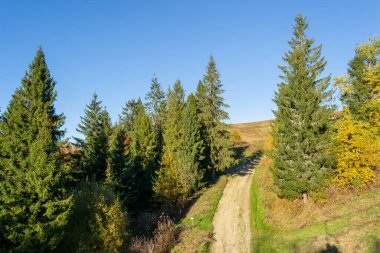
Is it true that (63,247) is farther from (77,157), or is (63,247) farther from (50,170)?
(77,157)

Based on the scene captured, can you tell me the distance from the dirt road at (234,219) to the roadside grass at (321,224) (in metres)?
0.92

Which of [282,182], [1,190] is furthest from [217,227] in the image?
[1,190]

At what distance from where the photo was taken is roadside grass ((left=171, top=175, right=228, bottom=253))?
23781mm

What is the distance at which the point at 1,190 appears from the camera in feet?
56.2

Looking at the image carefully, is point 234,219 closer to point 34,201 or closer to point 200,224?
point 200,224

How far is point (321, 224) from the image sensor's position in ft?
75.3

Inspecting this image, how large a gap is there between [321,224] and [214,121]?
83.0 ft

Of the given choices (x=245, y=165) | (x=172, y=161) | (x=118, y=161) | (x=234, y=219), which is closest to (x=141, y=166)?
(x=118, y=161)

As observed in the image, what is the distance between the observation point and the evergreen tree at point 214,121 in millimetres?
45000

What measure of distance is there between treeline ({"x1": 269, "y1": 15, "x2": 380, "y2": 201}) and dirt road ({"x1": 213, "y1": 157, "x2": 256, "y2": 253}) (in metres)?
5.19

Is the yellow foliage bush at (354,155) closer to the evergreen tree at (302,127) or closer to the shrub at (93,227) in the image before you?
the evergreen tree at (302,127)

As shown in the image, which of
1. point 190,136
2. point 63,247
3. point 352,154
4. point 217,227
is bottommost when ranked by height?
point 217,227

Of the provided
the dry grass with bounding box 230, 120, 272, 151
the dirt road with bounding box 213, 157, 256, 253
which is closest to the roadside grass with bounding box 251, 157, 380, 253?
the dirt road with bounding box 213, 157, 256, 253

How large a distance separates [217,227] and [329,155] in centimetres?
1222
